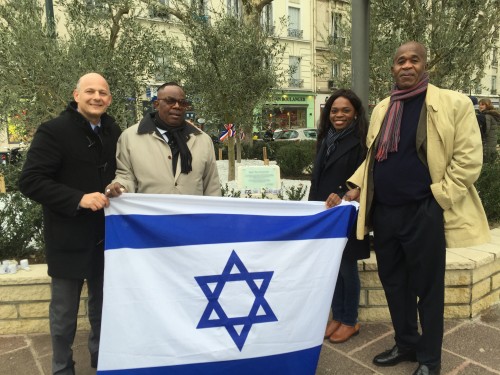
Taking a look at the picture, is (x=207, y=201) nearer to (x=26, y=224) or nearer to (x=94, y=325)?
(x=94, y=325)

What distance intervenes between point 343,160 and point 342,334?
51.3 inches

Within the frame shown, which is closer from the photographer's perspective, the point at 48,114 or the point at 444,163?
the point at 444,163

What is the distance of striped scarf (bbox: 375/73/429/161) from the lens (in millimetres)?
2600

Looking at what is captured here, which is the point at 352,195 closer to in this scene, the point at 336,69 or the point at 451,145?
the point at 451,145

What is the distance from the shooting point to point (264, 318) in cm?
251

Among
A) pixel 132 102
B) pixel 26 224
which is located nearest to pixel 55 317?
pixel 26 224

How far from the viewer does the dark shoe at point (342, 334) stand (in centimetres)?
328

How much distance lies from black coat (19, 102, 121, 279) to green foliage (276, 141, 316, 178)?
9611 mm

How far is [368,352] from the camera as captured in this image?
3.16 meters

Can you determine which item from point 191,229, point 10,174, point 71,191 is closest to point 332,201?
point 191,229

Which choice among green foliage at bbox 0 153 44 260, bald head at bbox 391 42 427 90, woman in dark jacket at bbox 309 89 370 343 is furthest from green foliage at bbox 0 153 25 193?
bald head at bbox 391 42 427 90

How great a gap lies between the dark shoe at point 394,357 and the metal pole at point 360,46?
2064 mm

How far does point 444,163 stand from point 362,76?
1657 millimetres

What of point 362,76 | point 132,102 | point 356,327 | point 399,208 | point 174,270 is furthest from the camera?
point 132,102
